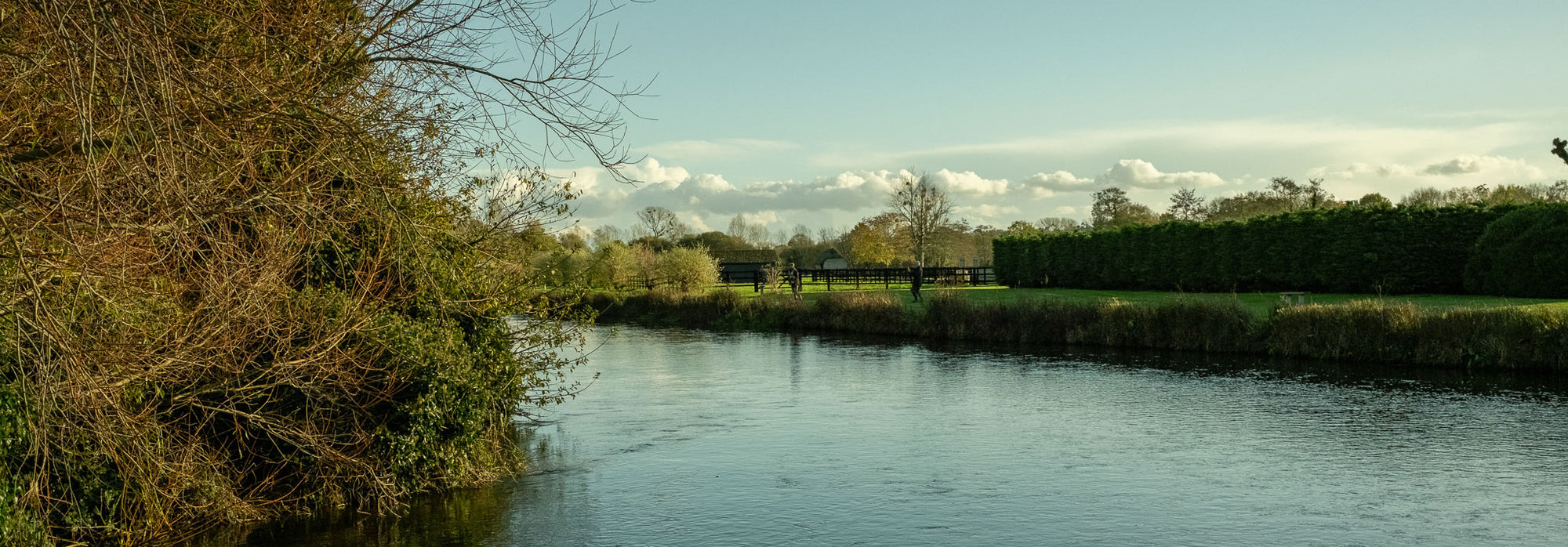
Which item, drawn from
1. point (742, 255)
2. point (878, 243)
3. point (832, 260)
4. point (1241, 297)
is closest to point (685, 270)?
point (1241, 297)

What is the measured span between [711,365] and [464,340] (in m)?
12.1

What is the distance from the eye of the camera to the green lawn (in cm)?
2363

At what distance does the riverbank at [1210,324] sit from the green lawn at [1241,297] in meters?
1.23

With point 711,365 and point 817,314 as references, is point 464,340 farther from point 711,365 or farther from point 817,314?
point 817,314

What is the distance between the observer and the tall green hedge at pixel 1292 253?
92.7ft

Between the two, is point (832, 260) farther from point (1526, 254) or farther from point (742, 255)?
point (1526, 254)

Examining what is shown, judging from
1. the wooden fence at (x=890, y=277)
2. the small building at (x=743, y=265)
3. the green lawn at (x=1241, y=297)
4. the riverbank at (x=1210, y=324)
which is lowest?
the riverbank at (x=1210, y=324)

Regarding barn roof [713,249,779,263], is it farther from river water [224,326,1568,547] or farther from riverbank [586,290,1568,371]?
river water [224,326,1568,547]

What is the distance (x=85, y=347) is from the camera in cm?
709

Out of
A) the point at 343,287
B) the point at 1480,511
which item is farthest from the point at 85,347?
the point at 1480,511

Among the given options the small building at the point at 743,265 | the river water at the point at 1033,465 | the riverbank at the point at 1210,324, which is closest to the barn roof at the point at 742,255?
the small building at the point at 743,265

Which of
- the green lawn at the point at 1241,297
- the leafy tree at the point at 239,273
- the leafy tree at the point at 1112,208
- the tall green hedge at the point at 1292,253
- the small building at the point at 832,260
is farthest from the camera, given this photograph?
the small building at the point at 832,260

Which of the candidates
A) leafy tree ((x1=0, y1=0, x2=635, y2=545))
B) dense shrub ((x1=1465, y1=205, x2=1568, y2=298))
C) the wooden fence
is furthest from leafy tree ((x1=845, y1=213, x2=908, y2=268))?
leafy tree ((x1=0, y1=0, x2=635, y2=545))

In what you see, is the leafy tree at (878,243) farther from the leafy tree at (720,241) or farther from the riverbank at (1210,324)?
the riverbank at (1210,324)
